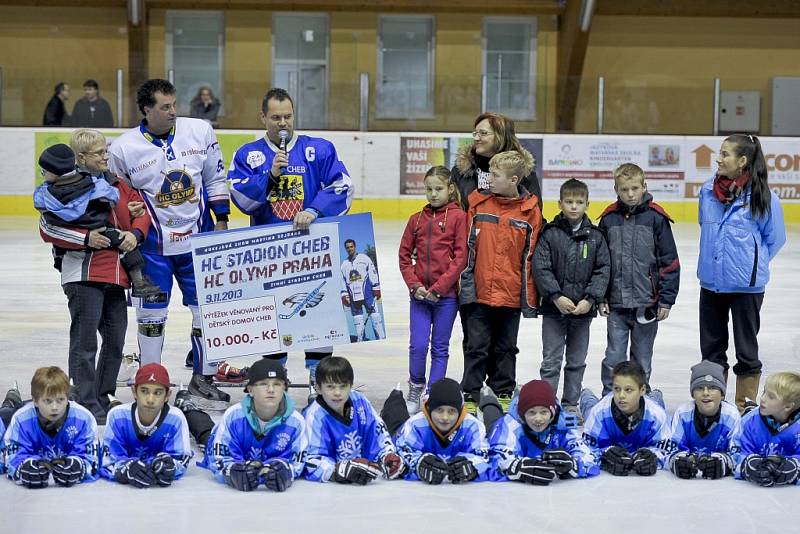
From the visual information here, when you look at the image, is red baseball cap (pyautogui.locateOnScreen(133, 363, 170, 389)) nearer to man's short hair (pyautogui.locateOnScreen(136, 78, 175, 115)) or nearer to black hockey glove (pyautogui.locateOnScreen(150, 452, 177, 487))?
black hockey glove (pyautogui.locateOnScreen(150, 452, 177, 487))

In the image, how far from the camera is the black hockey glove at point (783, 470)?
4.89 metres

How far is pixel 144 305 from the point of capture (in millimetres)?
6191

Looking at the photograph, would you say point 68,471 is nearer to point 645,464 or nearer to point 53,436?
point 53,436

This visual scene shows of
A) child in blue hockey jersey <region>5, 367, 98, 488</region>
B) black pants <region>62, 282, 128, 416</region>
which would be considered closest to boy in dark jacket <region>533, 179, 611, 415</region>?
black pants <region>62, 282, 128, 416</region>

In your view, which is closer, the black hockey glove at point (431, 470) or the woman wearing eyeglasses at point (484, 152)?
the black hockey glove at point (431, 470)

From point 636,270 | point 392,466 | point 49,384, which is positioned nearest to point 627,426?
point 392,466

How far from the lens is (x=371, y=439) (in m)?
5.07

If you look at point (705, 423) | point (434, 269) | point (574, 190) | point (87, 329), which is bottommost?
point (705, 423)

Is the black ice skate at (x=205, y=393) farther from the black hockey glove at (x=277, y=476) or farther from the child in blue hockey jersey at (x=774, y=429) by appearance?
the child in blue hockey jersey at (x=774, y=429)

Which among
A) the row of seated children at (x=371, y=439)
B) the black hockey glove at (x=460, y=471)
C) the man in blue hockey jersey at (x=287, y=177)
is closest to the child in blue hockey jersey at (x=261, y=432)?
the row of seated children at (x=371, y=439)

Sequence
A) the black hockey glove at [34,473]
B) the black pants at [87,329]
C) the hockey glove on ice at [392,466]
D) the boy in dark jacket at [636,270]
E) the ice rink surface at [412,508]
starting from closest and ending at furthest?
1. the ice rink surface at [412,508]
2. the black hockey glove at [34,473]
3. the hockey glove on ice at [392,466]
4. the black pants at [87,329]
5. the boy in dark jacket at [636,270]

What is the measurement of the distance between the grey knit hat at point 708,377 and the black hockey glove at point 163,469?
225cm

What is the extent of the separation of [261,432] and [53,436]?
84 centimetres

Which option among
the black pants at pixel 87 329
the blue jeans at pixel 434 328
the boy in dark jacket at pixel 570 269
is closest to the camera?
the black pants at pixel 87 329
